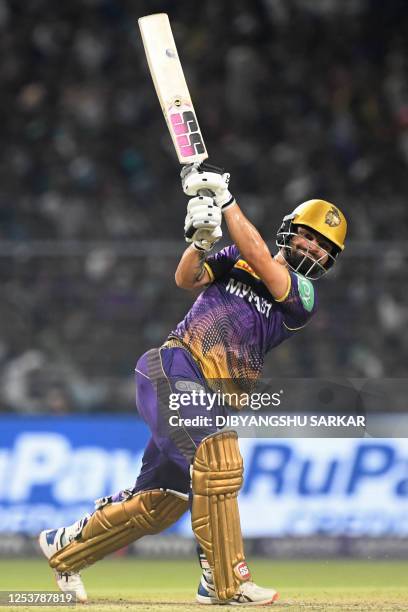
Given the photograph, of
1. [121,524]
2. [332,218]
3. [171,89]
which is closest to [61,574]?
[121,524]

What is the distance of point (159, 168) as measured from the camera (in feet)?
42.6

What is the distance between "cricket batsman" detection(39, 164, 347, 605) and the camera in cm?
560

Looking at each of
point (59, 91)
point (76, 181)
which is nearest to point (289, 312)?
point (76, 181)

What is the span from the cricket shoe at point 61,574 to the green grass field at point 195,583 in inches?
4.9

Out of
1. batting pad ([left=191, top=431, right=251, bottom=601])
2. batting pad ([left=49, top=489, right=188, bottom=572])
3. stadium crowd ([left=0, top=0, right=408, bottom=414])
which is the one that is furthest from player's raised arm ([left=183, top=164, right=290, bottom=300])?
stadium crowd ([left=0, top=0, right=408, bottom=414])

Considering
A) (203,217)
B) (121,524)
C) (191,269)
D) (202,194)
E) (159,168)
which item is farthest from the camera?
(159,168)

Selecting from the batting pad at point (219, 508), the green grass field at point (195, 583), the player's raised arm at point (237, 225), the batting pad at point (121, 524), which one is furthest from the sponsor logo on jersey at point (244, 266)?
the green grass field at point (195, 583)

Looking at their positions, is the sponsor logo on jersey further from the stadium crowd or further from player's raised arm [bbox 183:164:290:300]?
the stadium crowd

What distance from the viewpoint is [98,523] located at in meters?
6.04

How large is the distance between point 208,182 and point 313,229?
0.79 meters

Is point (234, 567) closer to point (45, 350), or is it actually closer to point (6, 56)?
point (45, 350)

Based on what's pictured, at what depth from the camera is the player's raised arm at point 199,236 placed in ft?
17.9

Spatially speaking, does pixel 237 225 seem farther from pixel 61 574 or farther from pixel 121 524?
pixel 61 574

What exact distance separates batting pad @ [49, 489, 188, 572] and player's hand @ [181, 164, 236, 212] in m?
1.46
